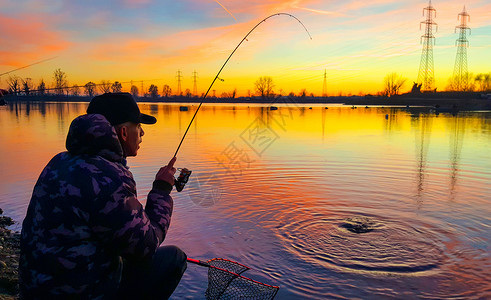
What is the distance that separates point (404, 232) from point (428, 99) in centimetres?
13258

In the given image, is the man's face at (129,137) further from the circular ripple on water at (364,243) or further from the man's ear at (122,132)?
the circular ripple on water at (364,243)

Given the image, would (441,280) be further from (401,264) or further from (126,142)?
(126,142)

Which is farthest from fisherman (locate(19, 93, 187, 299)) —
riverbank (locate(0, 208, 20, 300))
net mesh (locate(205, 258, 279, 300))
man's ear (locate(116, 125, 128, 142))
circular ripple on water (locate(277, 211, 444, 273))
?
circular ripple on water (locate(277, 211, 444, 273))

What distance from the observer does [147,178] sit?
12.0 m

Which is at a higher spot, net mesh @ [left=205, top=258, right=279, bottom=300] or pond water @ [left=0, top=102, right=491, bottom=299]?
net mesh @ [left=205, top=258, right=279, bottom=300]

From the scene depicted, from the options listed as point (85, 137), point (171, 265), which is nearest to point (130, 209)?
point (85, 137)

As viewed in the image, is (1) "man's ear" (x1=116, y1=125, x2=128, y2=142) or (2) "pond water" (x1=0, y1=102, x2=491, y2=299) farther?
(2) "pond water" (x1=0, y1=102, x2=491, y2=299)

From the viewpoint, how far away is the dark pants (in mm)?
3203

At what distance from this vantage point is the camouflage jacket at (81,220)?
2.38m

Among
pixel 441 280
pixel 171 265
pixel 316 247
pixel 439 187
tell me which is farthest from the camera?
pixel 439 187

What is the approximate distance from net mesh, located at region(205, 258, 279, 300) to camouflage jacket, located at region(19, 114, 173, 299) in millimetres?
1931

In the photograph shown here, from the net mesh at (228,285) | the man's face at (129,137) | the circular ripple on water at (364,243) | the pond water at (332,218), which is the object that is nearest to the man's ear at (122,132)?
the man's face at (129,137)

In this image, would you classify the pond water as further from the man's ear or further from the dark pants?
the man's ear

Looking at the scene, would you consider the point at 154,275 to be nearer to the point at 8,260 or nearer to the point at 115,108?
the point at 115,108
